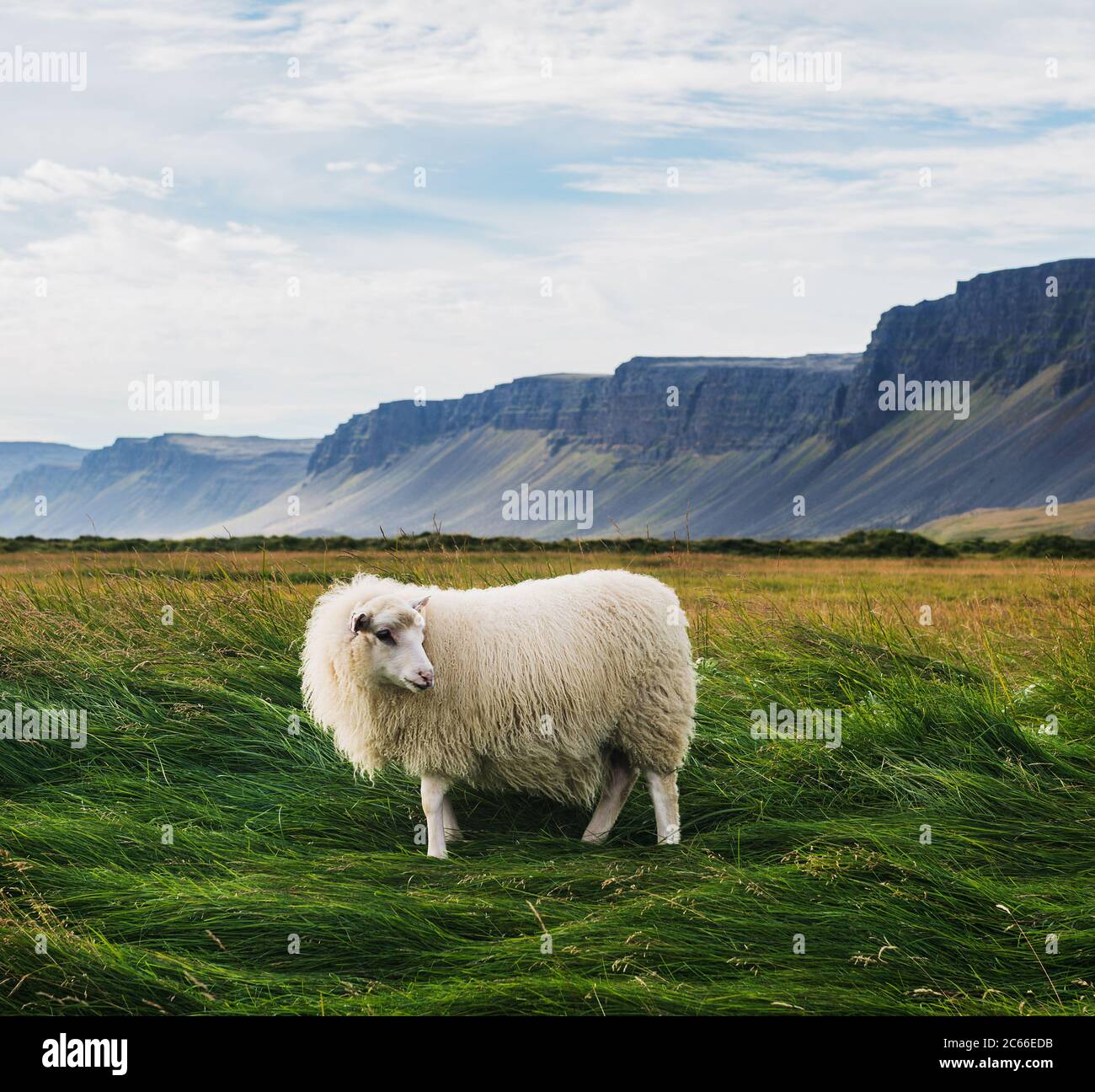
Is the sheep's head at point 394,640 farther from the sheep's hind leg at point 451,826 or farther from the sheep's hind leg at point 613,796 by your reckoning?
Answer: the sheep's hind leg at point 613,796

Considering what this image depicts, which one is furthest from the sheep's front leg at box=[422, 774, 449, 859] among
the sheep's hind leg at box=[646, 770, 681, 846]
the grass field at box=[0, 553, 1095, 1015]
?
the sheep's hind leg at box=[646, 770, 681, 846]

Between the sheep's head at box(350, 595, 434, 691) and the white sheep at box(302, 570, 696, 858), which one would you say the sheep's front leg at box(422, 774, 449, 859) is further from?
the sheep's head at box(350, 595, 434, 691)

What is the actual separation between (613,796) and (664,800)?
373 millimetres

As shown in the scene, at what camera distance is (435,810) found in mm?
6895

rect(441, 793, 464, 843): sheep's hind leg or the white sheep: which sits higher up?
the white sheep

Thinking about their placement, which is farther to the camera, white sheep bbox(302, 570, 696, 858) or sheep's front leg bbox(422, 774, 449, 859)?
white sheep bbox(302, 570, 696, 858)

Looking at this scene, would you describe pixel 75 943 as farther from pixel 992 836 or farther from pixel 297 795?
pixel 992 836

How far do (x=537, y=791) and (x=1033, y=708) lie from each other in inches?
188

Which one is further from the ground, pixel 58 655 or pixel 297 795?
pixel 58 655

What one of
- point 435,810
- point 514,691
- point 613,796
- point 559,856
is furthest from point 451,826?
point 613,796

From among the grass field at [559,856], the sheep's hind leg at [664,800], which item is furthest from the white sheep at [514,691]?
the grass field at [559,856]

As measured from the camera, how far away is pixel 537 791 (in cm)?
734

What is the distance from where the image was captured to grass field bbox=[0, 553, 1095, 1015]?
503 cm
